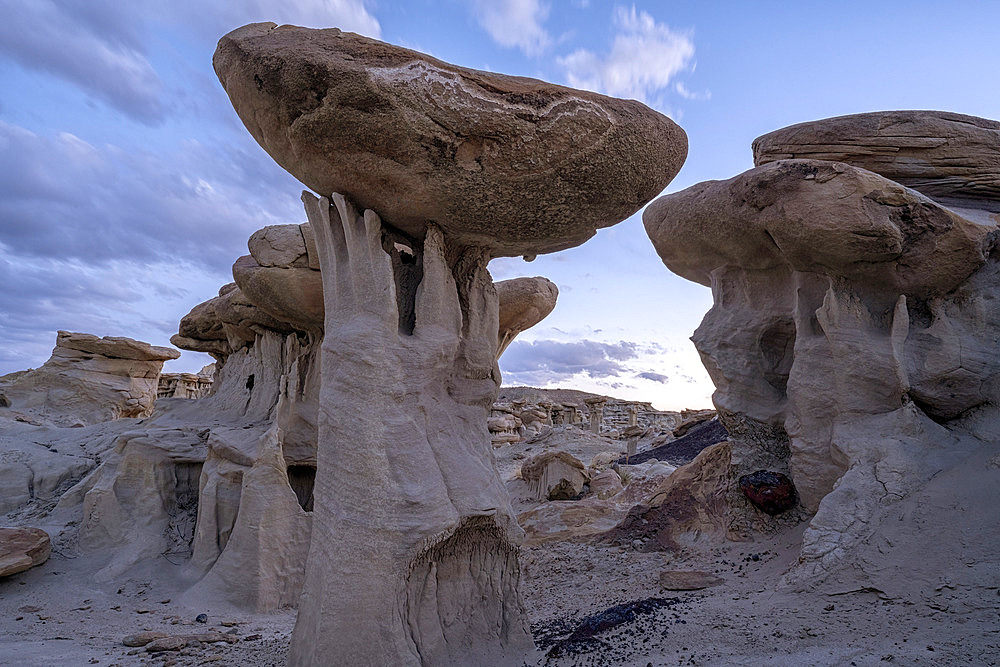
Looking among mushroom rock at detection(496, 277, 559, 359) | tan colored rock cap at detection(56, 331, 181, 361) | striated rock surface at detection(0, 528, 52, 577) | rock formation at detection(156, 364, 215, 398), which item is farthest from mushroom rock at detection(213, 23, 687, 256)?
rock formation at detection(156, 364, 215, 398)

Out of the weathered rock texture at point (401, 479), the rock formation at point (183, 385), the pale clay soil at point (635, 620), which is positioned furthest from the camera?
the rock formation at point (183, 385)

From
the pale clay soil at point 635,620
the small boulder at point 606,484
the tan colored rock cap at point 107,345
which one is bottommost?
the pale clay soil at point 635,620

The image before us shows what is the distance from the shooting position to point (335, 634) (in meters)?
3.37

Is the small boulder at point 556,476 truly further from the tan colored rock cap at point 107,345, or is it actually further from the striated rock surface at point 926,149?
the tan colored rock cap at point 107,345

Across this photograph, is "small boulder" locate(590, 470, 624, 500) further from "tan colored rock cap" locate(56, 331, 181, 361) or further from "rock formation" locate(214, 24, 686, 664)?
"tan colored rock cap" locate(56, 331, 181, 361)

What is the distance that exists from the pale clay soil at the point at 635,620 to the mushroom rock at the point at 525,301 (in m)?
3.05

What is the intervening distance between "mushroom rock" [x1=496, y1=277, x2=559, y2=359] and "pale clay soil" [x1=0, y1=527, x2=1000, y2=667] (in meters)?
3.05

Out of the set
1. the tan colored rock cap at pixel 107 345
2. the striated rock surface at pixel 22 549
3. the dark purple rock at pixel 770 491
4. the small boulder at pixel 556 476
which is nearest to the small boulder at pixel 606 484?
the small boulder at pixel 556 476

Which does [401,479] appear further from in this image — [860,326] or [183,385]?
[183,385]

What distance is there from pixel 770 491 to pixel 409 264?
14.6 ft

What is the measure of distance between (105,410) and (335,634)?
1553 cm

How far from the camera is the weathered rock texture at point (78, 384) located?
15.2 meters

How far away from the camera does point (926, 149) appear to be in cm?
614

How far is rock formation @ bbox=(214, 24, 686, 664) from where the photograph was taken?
3.48 meters
